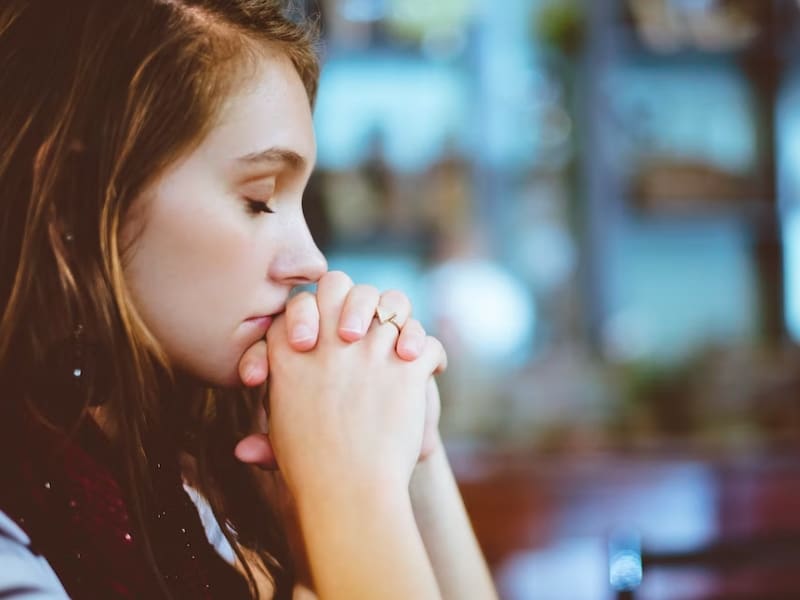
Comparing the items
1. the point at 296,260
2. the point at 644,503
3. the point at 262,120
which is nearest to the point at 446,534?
the point at 296,260

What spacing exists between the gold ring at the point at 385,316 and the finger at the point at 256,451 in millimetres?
143

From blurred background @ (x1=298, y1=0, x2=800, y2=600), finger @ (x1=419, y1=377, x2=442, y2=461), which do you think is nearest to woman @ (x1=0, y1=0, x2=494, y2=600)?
finger @ (x1=419, y1=377, x2=442, y2=461)

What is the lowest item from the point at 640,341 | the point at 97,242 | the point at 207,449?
the point at 640,341

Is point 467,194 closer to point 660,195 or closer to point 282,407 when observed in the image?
point 660,195

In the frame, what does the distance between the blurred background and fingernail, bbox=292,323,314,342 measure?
1832 millimetres

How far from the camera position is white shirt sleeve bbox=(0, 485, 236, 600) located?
0.56 m

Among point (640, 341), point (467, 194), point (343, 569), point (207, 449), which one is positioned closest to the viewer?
point (343, 569)

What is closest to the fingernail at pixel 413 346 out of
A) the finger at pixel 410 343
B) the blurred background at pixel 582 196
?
the finger at pixel 410 343

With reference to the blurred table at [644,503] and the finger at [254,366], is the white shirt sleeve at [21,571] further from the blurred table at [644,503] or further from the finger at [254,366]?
the blurred table at [644,503]

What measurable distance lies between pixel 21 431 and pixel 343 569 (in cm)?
26

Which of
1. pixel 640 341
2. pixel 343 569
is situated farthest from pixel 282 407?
pixel 640 341

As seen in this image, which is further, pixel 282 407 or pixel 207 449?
pixel 207 449

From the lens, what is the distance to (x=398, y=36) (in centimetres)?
315

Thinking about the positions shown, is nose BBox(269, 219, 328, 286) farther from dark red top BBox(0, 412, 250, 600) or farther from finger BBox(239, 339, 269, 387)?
dark red top BBox(0, 412, 250, 600)
